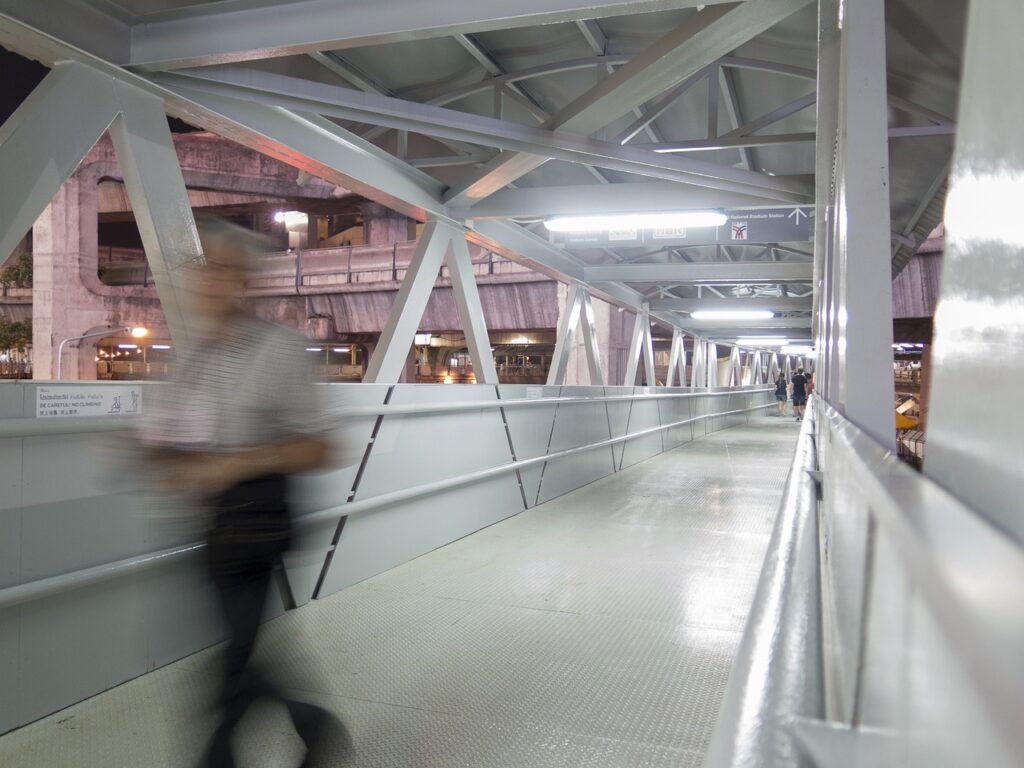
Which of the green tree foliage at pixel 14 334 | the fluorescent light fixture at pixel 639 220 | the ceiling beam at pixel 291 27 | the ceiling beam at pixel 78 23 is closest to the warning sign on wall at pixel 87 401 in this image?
the ceiling beam at pixel 78 23

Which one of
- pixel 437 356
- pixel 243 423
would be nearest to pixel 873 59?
pixel 243 423

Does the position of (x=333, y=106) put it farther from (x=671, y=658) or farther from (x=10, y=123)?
(x=671, y=658)

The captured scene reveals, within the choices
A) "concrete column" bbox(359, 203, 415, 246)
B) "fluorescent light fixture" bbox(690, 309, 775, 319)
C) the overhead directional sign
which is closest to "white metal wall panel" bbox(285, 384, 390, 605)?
the overhead directional sign

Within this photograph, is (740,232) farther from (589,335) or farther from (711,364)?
(711,364)

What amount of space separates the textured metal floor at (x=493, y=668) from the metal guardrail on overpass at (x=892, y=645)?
195cm

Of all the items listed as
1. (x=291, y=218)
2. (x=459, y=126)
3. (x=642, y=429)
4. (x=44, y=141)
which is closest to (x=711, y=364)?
(x=642, y=429)

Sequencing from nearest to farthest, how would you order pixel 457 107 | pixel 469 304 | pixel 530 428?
pixel 457 107 → pixel 530 428 → pixel 469 304

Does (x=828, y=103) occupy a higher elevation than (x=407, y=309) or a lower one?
higher

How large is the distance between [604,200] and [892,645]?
25.3 ft

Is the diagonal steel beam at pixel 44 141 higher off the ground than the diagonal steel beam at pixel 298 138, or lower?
lower

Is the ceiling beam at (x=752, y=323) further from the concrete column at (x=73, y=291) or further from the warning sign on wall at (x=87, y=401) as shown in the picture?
the warning sign on wall at (x=87, y=401)

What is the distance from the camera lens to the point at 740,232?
9164 mm

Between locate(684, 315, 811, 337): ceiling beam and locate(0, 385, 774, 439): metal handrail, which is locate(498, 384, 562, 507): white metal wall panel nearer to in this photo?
locate(0, 385, 774, 439): metal handrail

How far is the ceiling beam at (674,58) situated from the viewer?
13.7 feet
